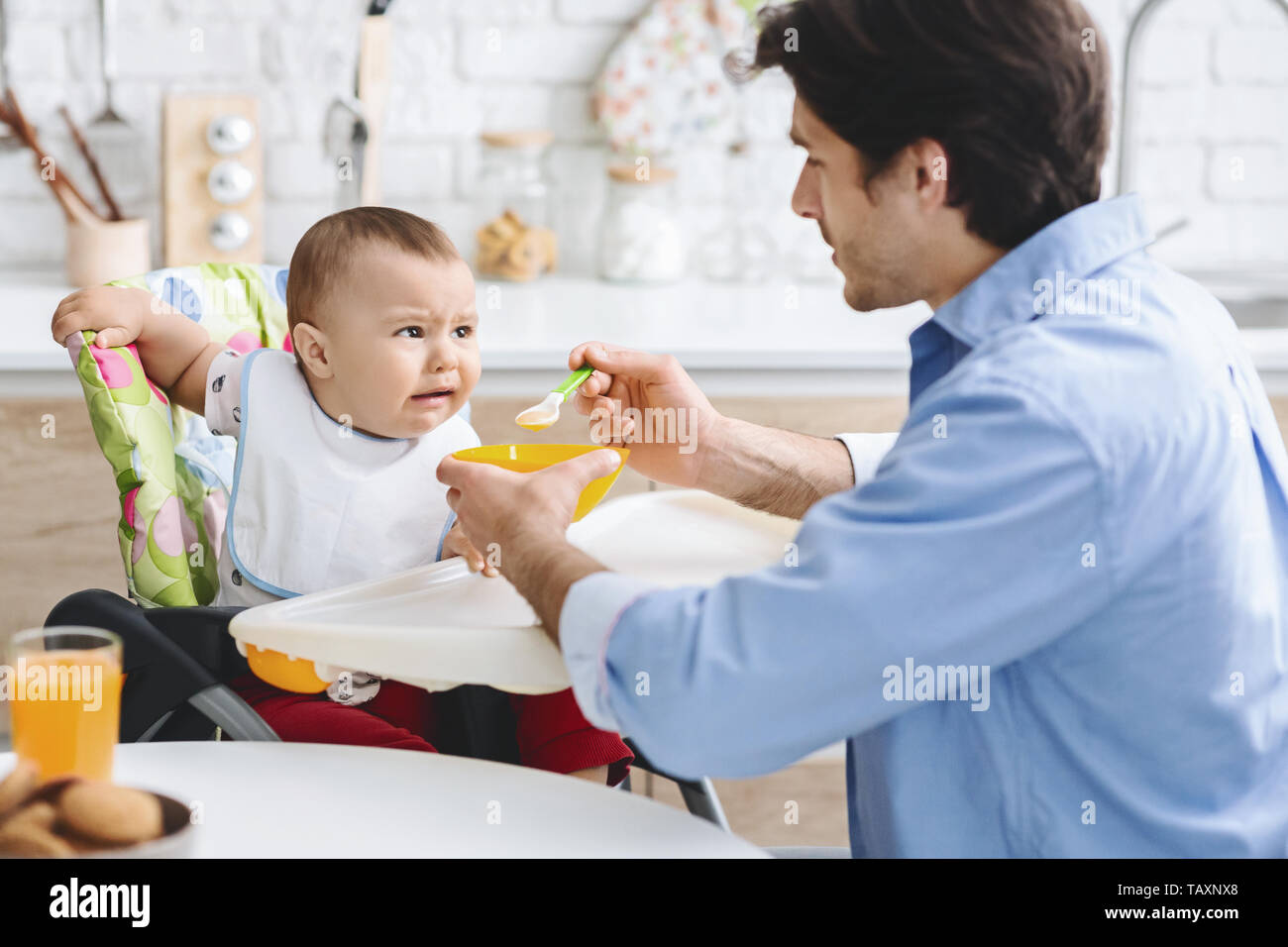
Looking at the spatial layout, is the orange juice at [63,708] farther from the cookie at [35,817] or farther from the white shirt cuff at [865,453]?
the white shirt cuff at [865,453]

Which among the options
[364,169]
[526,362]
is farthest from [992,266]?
[364,169]

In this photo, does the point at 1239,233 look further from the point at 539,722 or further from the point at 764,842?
the point at 539,722

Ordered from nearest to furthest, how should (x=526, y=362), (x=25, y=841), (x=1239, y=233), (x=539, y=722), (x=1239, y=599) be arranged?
(x=25, y=841) < (x=1239, y=599) < (x=539, y=722) < (x=526, y=362) < (x=1239, y=233)

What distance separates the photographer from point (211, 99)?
254 cm

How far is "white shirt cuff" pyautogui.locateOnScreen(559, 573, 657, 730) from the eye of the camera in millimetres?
895

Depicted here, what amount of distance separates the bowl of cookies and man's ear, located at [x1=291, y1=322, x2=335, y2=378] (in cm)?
66

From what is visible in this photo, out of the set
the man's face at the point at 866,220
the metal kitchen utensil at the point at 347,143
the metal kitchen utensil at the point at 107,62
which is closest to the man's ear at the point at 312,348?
the man's face at the point at 866,220

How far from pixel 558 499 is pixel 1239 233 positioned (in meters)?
2.27

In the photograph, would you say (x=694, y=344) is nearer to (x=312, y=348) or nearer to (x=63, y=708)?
(x=312, y=348)

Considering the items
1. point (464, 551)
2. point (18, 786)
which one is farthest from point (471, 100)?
point (18, 786)

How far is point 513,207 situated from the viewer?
8.81ft

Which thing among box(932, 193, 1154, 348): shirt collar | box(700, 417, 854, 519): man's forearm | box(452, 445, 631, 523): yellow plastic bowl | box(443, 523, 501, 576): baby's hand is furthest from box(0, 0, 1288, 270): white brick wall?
box(932, 193, 1154, 348): shirt collar

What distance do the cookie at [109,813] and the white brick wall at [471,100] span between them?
2.00m

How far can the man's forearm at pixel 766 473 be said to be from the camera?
4.85 ft
